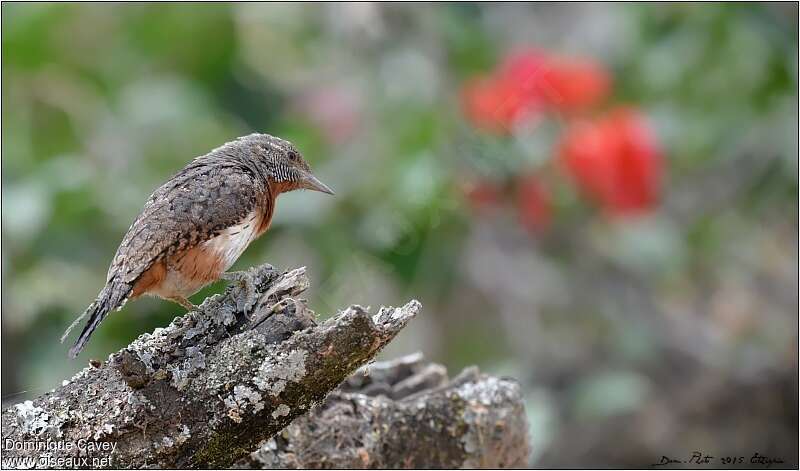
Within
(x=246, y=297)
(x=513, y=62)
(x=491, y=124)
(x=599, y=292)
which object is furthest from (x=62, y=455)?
(x=599, y=292)

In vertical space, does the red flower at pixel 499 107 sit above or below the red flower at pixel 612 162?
above

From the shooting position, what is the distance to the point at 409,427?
11.4 ft

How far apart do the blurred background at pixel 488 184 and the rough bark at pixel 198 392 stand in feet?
6.53

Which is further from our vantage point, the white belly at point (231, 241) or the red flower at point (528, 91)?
the red flower at point (528, 91)

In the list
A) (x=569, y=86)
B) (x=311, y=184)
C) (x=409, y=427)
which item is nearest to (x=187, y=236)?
(x=311, y=184)

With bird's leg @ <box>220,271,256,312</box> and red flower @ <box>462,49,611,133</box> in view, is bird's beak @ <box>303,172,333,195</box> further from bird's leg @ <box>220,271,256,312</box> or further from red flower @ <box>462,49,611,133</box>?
red flower @ <box>462,49,611,133</box>

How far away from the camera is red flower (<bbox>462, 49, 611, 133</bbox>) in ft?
20.6

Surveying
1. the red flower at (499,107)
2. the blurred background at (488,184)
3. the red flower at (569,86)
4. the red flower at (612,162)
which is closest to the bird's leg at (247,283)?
the blurred background at (488,184)

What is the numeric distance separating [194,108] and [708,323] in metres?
4.06

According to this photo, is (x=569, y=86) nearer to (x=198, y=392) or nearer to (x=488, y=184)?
(x=488, y=184)

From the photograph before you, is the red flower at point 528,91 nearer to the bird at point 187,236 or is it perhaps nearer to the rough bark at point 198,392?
the bird at point 187,236

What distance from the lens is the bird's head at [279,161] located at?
144 inches

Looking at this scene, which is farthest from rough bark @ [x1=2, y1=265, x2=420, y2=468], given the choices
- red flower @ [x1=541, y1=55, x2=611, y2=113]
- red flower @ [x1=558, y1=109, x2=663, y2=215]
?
red flower @ [x1=541, y1=55, x2=611, y2=113]

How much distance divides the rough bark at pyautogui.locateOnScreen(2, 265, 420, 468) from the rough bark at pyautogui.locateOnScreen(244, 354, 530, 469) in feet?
1.41
